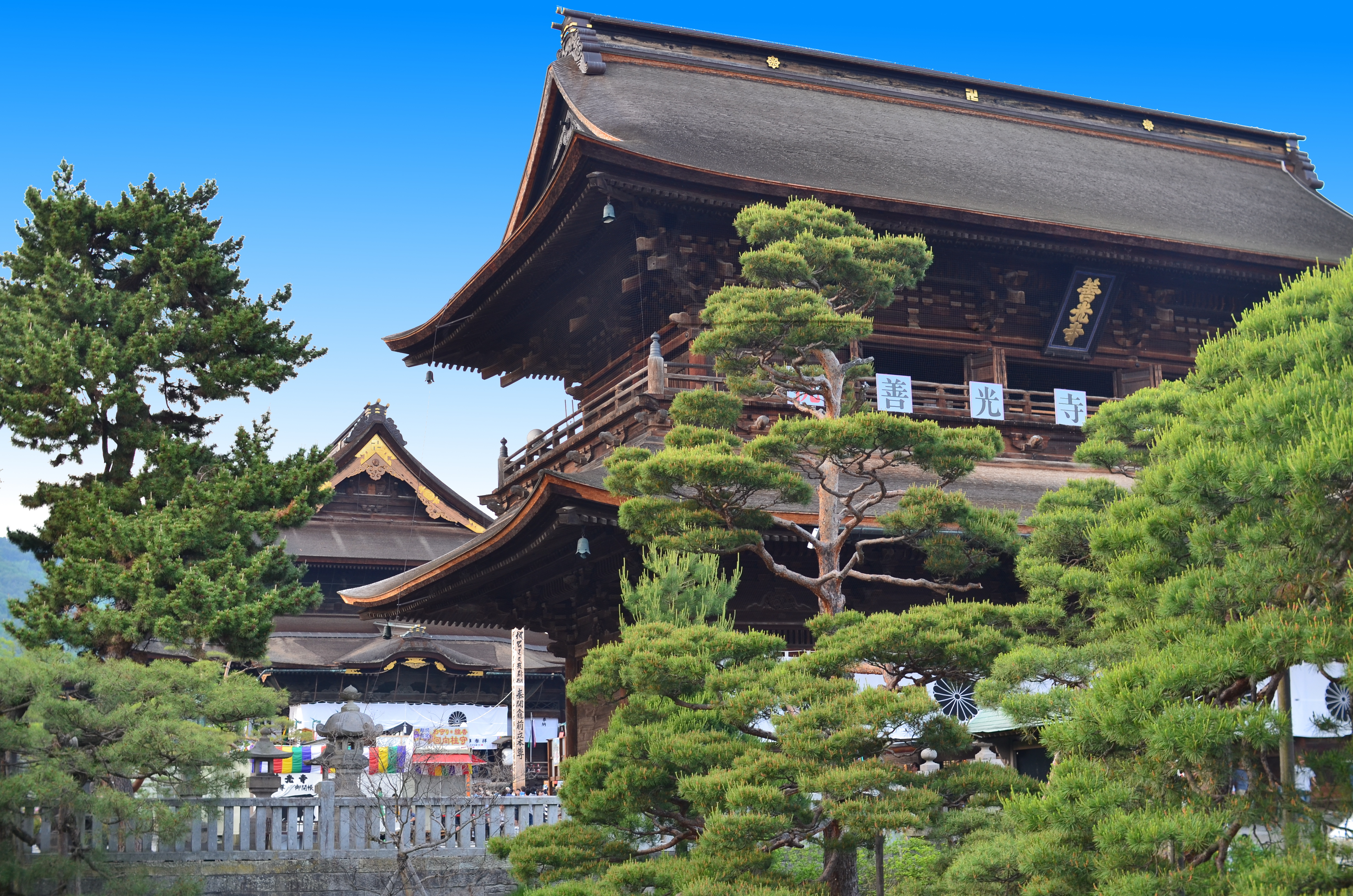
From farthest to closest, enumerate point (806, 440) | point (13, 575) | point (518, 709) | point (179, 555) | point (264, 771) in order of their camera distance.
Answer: point (13, 575) < point (518, 709) < point (264, 771) < point (179, 555) < point (806, 440)

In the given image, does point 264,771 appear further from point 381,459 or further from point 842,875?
point 381,459

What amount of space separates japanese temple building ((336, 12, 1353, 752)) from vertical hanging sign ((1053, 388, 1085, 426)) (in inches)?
7.7

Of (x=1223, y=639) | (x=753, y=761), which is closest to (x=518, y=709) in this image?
(x=753, y=761)

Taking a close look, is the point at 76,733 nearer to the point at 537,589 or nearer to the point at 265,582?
the point at 265,582

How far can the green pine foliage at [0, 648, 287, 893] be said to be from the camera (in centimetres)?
1141

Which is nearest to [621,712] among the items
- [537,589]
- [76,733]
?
[76,733]

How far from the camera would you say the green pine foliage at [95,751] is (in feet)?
37.4

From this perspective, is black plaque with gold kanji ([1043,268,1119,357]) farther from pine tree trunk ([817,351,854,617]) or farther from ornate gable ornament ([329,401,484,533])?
ornate gable ornament ([329,401,484,533])

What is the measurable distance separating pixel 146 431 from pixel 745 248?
7.37m

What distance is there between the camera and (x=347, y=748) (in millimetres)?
14422

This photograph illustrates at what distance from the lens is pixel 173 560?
13.9m

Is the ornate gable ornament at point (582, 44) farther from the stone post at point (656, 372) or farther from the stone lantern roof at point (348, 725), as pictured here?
the stone lantern roof at point (348, 725)

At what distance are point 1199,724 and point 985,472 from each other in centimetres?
1024

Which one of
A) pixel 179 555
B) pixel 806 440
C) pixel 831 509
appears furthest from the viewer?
pixel 179 555
